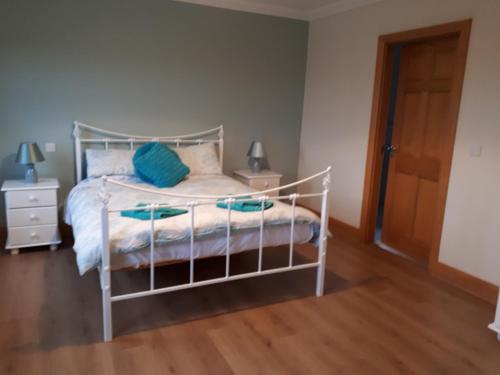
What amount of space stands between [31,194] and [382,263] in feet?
10.5

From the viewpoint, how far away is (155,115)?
Answer: 169 inches

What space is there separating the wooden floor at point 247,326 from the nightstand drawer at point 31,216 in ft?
1.04

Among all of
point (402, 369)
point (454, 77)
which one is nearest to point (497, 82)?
point (454, 77)

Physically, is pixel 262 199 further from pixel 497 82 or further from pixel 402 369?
pixel 497 82

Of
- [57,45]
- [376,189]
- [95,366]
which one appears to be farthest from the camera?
[376,189]

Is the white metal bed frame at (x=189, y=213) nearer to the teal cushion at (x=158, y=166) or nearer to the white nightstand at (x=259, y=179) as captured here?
the white nightstand at (x=259, y=179)

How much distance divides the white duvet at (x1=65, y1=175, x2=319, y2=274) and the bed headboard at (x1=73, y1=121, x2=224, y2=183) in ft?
2.10

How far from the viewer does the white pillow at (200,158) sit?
428 centimetres

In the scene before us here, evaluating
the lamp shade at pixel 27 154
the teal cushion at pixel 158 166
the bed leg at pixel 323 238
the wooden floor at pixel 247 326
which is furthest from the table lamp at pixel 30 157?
the bed leg at pixel 323 238

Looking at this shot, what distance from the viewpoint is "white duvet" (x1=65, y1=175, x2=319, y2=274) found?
2.37 m

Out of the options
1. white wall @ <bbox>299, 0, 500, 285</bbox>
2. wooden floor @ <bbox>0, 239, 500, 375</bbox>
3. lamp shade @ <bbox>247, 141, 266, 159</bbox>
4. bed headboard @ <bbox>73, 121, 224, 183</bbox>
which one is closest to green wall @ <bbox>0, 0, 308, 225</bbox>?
bed headboard @ <bbox>73, 121, 224, 183</bbox>

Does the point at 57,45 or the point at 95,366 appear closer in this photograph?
the point at 95,366

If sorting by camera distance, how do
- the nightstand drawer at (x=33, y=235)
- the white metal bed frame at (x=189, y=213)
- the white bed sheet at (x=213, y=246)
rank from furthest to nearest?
1. the nightstand drawer at (x=33, y=235)
2. the white bed sheet at (x=213, y=246)
3. the white metal bed frame at (x=189, y=213)

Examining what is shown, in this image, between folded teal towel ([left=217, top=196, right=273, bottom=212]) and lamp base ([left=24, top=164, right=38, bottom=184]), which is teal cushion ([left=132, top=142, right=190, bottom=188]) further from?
folded teal towel ([left=217, top=196, right=273, bottom=212])
